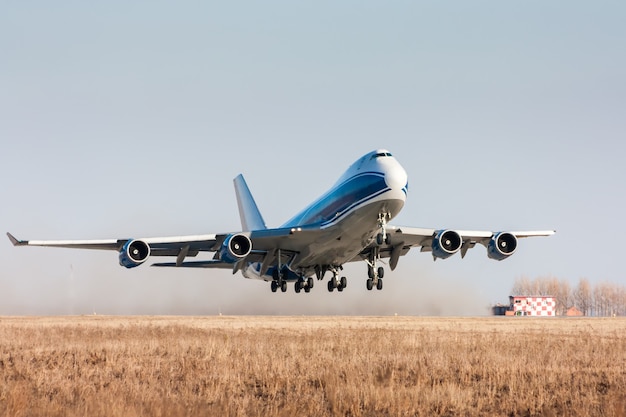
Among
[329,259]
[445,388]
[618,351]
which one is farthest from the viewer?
[329,259]

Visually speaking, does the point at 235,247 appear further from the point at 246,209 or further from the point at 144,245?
the point at 246,209

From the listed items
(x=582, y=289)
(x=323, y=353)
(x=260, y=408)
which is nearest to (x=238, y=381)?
(x=260, y=408)

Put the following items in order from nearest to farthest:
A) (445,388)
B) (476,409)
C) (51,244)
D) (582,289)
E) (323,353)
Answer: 1. (476,409)
2. (445,388)
3. (323,353)
4. (51,244)
5. (582,289)

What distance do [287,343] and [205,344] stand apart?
13.0ft

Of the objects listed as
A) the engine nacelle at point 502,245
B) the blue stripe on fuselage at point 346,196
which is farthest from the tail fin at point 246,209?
the engine nacelle at point 502,245

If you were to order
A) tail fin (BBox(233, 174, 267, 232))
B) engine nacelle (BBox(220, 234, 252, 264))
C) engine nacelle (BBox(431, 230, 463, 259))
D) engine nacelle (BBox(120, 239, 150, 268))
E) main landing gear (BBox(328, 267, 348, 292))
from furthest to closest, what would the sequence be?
tail fin (BBox(233, 174, 267, 232))
main landing gear (BBox(328, 267, 348, 292))
engine nacelle (BBox(431, 230, 463, 259))
engine nacelle (BBox(220, 234, 252, 264))
engine nacelle (BBox(120, 239, 150, 268))

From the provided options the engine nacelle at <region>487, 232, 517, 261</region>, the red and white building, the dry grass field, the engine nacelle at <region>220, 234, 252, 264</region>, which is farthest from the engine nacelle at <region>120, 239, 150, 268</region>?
the red and white building

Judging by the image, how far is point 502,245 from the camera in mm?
41844

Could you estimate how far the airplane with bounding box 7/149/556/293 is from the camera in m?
34.9

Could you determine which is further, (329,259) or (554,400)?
(329,259)

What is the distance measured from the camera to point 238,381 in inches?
879

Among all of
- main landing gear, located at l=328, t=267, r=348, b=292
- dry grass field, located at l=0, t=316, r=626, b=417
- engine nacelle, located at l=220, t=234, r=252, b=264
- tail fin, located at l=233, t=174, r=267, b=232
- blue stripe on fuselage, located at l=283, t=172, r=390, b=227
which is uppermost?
tail fin, located at l=233, t=174, r=267, b=232

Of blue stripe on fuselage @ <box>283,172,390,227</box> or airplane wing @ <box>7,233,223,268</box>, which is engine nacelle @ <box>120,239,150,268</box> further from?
blue stripe on fuselage @ <box>283,172,390,227</box>

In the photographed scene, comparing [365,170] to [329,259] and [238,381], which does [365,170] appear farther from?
[238,381]
